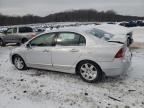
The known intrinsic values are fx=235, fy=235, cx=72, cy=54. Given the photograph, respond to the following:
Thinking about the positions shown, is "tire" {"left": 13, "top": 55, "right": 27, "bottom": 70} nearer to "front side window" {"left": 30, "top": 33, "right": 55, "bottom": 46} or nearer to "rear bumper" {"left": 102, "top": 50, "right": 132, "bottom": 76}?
"front side window" {"left": 30, "top": 33, "right": 55, "bottom": 46}

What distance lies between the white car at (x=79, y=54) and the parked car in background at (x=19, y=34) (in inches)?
392

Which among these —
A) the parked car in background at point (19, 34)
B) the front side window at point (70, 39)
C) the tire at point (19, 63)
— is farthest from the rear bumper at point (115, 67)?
the parked car in background at point (19, 34)

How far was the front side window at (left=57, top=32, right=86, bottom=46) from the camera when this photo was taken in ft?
22.4

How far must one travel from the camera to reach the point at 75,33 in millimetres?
6945

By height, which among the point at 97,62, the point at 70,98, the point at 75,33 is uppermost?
the point at 75,33

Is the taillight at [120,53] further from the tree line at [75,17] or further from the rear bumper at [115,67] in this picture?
the tree line at [75,17]

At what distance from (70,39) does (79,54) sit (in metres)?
0.62

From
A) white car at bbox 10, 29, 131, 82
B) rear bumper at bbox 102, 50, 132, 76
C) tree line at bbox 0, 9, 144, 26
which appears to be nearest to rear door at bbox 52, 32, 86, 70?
white car at bbox 10, 29, 131, 82

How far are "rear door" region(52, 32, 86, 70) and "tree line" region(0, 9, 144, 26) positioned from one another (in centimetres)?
12631

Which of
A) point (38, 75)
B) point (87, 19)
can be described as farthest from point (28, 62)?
point (87, 19)

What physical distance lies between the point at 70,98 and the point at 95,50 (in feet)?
5.13

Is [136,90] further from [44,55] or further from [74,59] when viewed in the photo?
[44,55]

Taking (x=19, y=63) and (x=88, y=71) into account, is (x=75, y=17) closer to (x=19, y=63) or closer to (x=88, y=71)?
(x=19, y=63)

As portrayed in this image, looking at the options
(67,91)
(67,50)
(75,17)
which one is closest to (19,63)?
(67,50)
